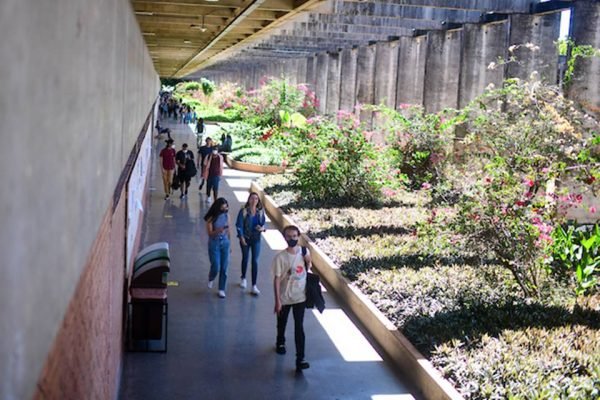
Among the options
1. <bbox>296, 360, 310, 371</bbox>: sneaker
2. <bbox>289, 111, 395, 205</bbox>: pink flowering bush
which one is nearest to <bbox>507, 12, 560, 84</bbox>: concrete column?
<bbox>289, 111, 395, 205</bbox>: pink flowering bush

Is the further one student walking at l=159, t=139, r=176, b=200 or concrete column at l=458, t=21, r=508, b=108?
concrete column at l=458, t=21, r=508, b=108

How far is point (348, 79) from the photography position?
35.3 meters

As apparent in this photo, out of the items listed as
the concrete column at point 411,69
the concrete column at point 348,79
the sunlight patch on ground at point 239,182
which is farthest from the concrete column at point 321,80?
the sunlight patch on ground at point 239,182

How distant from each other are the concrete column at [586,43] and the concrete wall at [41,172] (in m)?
14.4

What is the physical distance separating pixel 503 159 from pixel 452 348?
387 cm

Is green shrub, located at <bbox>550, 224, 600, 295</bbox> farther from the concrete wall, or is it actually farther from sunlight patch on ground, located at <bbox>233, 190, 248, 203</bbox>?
sunlight patch on ground, located at <bbox>233, 190, 248, 203</bbox>

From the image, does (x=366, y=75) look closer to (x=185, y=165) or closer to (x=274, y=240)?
(x=185, y=165)

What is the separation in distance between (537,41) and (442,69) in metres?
5.57

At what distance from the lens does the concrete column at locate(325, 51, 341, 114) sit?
124ft

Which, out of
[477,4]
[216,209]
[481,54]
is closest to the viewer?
[216,209]

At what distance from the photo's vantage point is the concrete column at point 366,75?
31.6m

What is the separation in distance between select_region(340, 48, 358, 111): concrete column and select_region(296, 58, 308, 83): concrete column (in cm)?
907

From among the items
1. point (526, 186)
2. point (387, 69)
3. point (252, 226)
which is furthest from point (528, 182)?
point (387, 69)

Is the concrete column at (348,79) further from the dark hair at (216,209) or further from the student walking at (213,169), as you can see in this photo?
the dark hair at (216,209)
